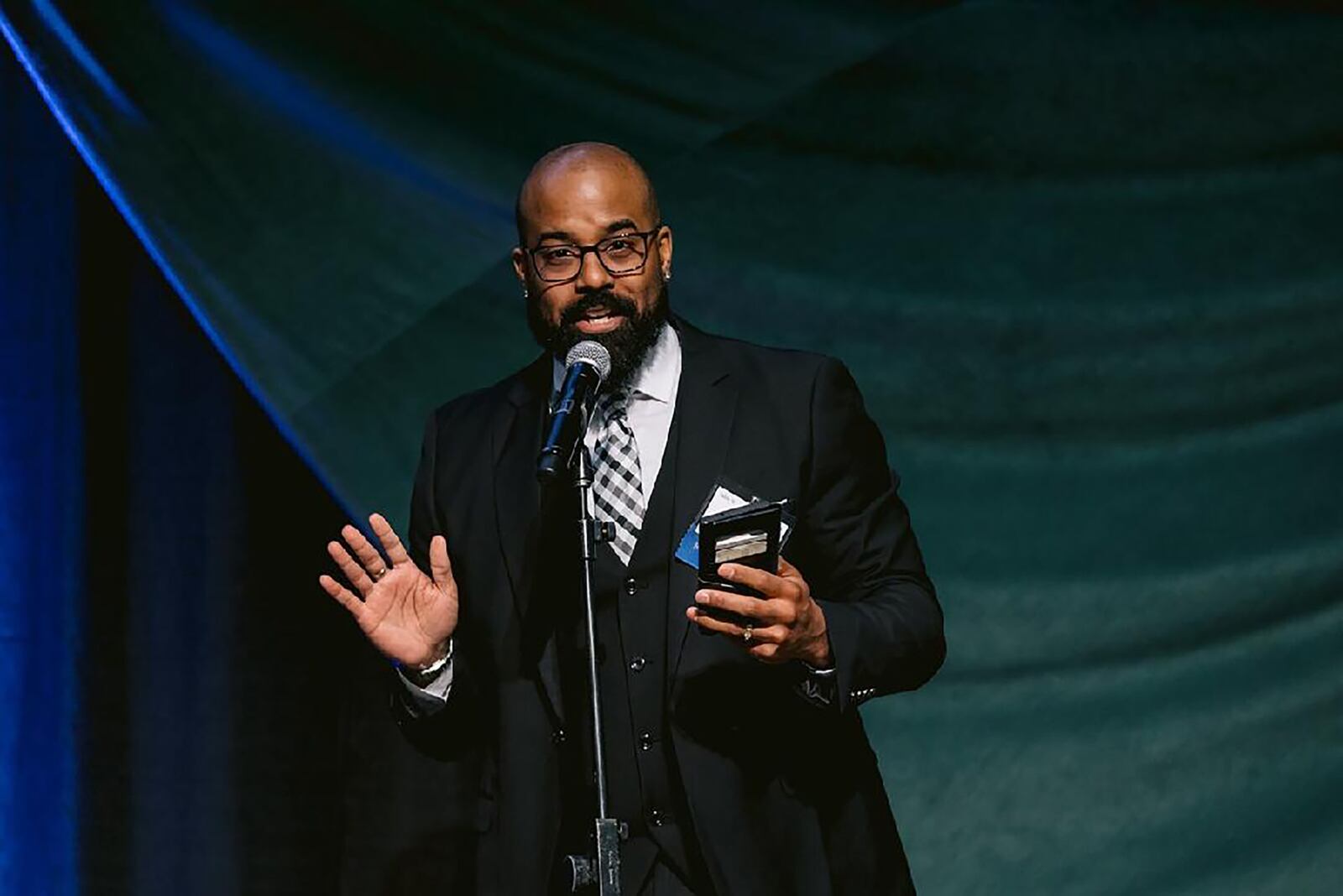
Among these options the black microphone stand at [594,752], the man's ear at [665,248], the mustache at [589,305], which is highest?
the man's ear at [665,248]

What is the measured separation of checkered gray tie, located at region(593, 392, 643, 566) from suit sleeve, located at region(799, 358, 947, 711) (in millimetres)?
234

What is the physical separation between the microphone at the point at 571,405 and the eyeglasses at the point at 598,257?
253 millimetres

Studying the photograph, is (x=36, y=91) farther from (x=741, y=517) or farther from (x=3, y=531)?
(x=741, y=517)

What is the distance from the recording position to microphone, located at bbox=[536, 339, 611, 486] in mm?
1963

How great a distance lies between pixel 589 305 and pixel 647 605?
0.41 meters

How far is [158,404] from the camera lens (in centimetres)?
331

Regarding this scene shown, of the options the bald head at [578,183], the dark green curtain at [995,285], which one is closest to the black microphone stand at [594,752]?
the bald head at [578,183]

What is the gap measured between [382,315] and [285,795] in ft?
3.00

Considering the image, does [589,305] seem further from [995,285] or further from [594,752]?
[995,285]

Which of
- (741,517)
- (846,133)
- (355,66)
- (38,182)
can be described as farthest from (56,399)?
(741,517)

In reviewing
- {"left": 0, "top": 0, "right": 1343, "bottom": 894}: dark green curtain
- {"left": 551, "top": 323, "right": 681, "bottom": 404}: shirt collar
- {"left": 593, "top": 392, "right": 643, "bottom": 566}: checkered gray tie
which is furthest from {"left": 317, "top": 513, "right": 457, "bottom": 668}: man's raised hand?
{"left": 0, "top": 0, "right": 1343, "bottom": 894}: dark green curtain

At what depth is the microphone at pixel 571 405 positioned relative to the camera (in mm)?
1963

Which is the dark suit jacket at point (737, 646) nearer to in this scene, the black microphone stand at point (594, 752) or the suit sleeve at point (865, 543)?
the suit sleeve at point (865, 543)

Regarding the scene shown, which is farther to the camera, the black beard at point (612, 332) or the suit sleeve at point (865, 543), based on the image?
the black beard at point (612, 332)
